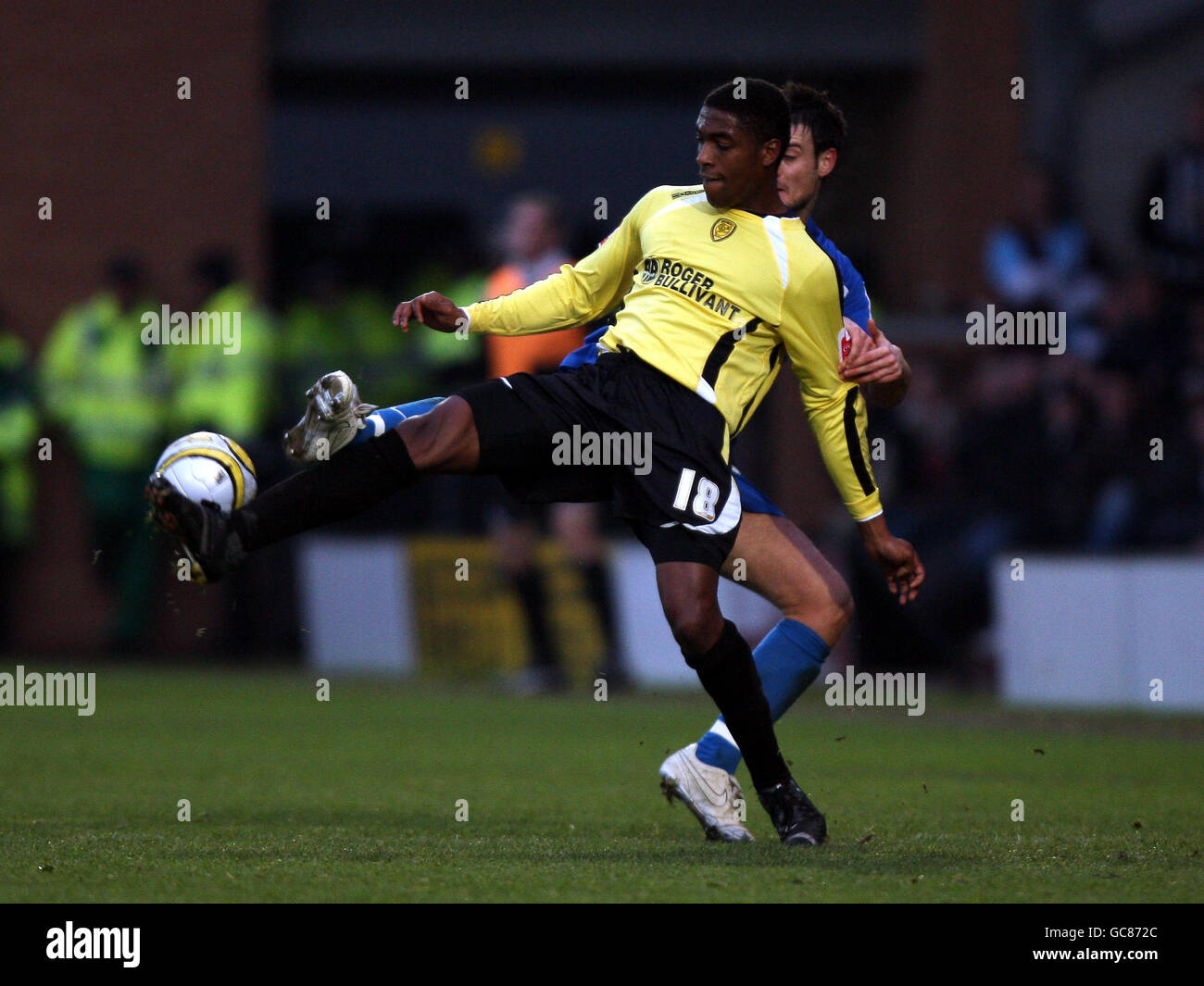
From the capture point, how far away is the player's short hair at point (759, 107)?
5.82 meters

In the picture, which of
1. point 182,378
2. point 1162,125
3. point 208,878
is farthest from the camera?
point 1162,125

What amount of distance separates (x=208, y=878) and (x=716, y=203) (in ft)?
7.63

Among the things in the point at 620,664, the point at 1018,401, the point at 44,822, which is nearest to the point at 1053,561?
the point at 1018,401

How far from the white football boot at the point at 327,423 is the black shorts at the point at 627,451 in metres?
0.35

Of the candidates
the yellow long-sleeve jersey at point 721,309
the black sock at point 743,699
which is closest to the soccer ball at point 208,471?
the yellow long-sleeve jersey at point 721,309

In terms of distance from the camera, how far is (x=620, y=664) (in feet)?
41.0

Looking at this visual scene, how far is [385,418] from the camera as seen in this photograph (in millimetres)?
5762

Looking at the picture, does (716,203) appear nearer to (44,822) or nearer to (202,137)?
(44,822)

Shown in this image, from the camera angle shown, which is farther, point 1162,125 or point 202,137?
point 1162,125

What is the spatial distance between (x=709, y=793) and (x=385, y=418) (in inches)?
55.5

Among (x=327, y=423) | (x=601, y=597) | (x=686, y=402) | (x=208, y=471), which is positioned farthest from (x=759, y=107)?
(x=601, y=597)

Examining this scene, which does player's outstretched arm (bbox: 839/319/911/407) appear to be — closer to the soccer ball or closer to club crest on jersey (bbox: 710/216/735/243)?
club crest on jersey (bbox: 710/216/735/243)

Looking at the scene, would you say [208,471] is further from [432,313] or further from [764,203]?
[764,203]

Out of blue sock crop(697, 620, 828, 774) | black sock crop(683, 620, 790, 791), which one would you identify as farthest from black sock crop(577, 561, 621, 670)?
black sock crop(683, 620, 790, 791)
